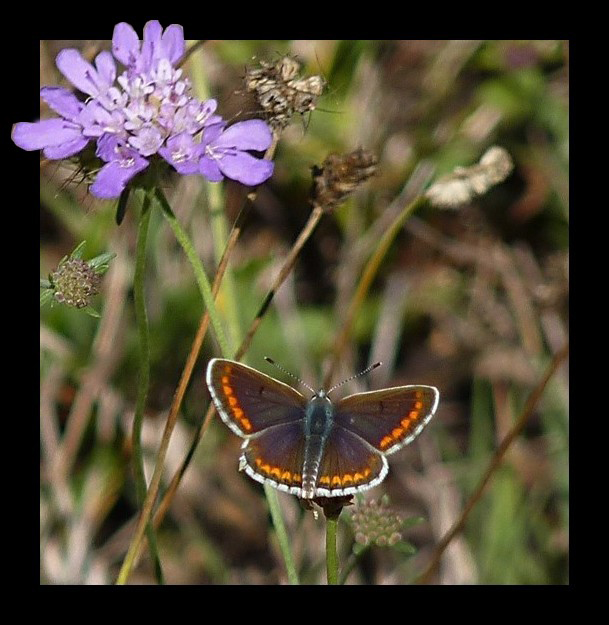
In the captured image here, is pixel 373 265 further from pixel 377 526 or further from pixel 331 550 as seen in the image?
pixel 331 550

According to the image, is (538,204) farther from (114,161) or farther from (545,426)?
(114,161)

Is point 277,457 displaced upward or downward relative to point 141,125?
downward

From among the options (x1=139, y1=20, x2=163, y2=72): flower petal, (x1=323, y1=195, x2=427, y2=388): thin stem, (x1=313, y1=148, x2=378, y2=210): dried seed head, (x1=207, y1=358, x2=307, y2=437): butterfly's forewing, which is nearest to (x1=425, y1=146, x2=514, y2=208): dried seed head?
(x1=323, y1=195, x2=427, y2=388): thin stem

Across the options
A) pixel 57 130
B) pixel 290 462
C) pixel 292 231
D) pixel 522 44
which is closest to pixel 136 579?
pixel 292 231

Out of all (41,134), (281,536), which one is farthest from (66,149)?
(281,536)

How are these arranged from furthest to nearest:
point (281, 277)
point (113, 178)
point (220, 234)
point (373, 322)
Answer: point (373, 322), point (220, 234), point (281, 277), point (113, 178)

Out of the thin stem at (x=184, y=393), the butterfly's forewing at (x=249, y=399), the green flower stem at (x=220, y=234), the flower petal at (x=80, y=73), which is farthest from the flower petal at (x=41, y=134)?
the green flower stem at (x=220, y=234)

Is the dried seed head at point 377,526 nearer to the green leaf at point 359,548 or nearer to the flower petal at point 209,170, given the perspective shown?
the green leaf at point 359,548
